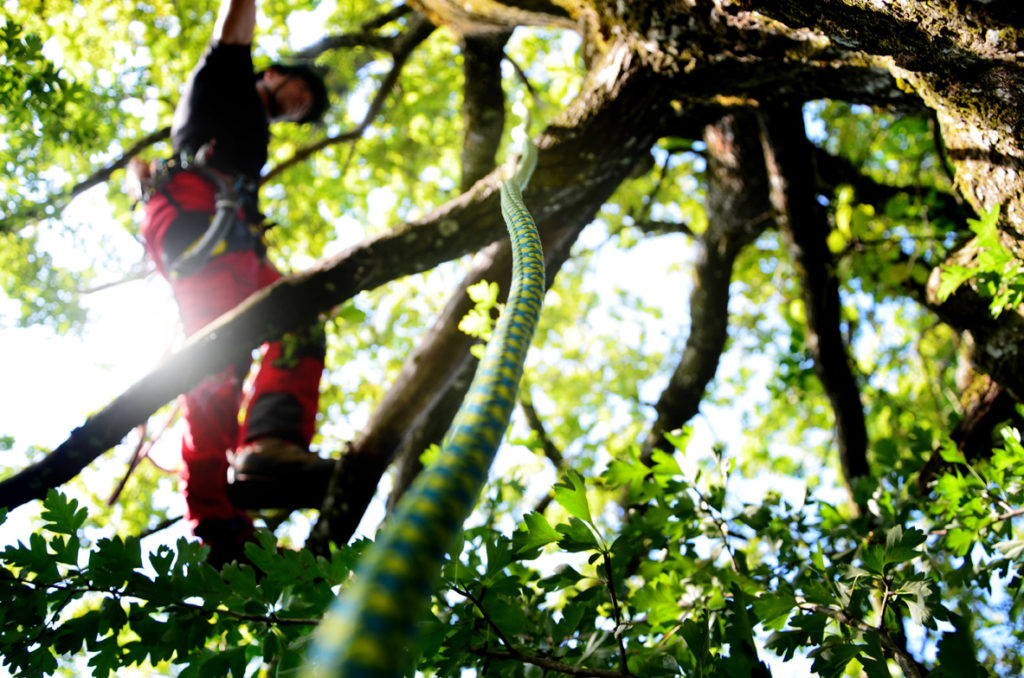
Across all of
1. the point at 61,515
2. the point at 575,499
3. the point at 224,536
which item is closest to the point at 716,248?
the point at 575,499

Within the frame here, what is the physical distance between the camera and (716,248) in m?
4.73

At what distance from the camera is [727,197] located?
4605 millimetres

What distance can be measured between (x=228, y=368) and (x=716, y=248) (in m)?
3.51

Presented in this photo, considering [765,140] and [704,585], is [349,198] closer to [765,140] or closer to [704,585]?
[765,140]

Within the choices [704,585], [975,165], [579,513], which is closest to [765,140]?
[975,165]

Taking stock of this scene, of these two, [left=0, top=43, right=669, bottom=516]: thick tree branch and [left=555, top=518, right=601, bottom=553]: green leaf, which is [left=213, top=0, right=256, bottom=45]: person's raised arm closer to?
[left=0, top=43, right=669, bottom=516]: thick tree branch

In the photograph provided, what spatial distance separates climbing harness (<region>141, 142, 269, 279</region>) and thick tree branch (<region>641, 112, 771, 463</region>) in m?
3.07

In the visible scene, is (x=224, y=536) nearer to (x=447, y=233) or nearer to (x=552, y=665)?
(x=447, y=233)

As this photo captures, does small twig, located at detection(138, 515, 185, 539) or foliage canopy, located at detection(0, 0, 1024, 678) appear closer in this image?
foliage canopy, located at detection(0, 0, 1024, 678)

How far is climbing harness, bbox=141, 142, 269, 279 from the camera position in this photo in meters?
3.42

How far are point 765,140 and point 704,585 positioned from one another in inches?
104

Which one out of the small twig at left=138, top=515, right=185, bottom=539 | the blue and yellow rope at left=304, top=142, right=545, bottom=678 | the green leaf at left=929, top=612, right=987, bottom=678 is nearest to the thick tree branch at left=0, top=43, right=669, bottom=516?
the small twig at left=138, top=515, right=185, bottom=539

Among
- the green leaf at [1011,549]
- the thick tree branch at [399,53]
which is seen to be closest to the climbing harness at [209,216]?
the thick tree branch at [399,53]

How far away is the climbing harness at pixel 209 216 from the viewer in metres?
3.42
